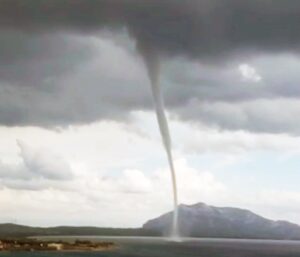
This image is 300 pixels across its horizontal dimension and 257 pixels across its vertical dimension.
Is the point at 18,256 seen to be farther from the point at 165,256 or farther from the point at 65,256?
the point at 165,256

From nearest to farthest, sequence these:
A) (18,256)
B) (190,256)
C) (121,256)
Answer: (18,256)
(121,256)
(190,256)

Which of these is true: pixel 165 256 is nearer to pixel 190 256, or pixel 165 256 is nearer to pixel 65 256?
pixel 190 256

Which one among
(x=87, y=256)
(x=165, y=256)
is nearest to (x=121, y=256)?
(x=87, y=256)

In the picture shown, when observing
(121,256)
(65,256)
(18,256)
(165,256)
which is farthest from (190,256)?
(18,256)

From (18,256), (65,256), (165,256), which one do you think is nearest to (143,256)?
(165,256)

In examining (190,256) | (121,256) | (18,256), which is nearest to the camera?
(18,256)

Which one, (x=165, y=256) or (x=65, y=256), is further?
(x=165, y=256)

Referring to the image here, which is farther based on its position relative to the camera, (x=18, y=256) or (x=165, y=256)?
(x=165, y=256)

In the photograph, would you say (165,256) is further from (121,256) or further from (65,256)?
(65,256)
